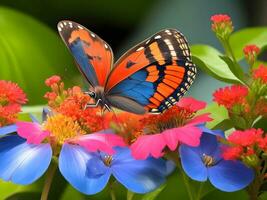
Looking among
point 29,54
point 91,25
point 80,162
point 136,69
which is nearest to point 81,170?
point 80,162

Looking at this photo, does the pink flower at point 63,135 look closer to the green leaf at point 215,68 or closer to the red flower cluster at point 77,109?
the red flower cluster at point 77,109

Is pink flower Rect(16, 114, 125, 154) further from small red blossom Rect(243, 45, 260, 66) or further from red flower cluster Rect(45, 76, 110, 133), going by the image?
small red blossom Rect(243, 45, 260, 66)

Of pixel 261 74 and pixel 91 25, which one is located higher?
pixel 261 74

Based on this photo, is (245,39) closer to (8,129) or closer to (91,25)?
(8,129)

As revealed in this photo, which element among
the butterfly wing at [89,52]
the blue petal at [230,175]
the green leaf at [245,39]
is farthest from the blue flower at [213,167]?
the green leaf at [245,39]

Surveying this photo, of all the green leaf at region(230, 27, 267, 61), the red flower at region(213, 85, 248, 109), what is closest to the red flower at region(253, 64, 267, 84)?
the red flower at region(213, 85, 248, 109)

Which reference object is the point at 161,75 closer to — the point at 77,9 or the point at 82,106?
the point at 82,106
